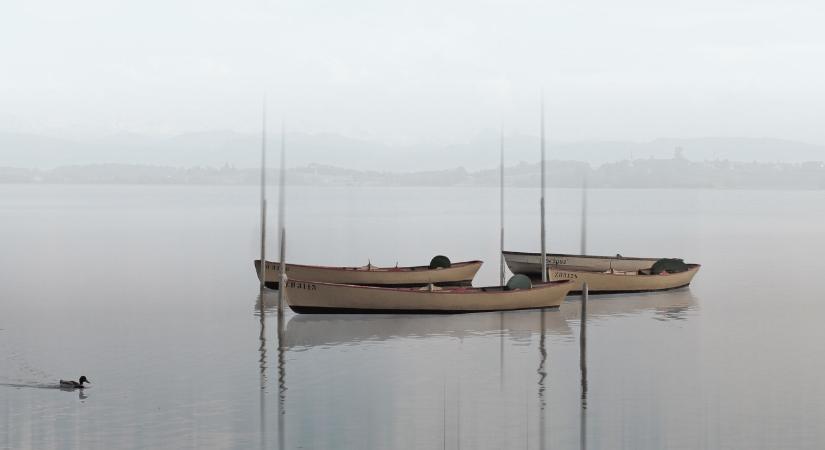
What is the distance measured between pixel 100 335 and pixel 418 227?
3651 inches

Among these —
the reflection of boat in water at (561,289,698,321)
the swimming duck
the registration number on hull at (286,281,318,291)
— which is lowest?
the swimming duck

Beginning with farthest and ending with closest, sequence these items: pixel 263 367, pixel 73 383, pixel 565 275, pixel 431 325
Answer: pixel 565 275 → pixel 431 325 → pixel 263 367 → pixel 73 383

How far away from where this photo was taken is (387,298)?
43.5 meters

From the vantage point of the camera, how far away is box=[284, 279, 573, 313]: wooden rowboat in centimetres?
4334

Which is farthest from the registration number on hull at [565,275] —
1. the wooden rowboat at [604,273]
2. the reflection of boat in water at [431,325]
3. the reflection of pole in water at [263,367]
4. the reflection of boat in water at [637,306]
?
the reflection of pole in water at [263,367]

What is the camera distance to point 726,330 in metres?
44.0

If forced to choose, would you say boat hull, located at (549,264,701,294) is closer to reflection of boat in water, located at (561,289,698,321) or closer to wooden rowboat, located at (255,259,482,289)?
reflection of boat in water, located at (561,289,698,321)

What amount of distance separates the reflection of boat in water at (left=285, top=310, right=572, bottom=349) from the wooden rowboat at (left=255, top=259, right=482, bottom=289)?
21.6ft

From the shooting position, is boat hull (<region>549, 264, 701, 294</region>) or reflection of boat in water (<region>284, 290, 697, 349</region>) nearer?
reflection of boat in water (<region>284, 290, 697, 349</region>)

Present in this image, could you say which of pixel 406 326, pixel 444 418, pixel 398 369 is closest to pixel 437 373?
pixel 398 369

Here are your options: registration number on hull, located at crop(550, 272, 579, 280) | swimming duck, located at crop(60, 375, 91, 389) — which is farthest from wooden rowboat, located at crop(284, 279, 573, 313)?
swimming duck, located at crop(60, 375, 91, 389)

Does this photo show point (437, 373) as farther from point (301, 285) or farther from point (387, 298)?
point (301, 285)

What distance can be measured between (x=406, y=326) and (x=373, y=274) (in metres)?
9.88

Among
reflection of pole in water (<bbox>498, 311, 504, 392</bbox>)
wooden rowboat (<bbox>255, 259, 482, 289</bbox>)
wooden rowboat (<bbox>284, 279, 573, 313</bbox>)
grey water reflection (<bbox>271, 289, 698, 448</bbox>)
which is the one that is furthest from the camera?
wooden rowboat (<bbox>255, 259, 482, 289</bbox>)
